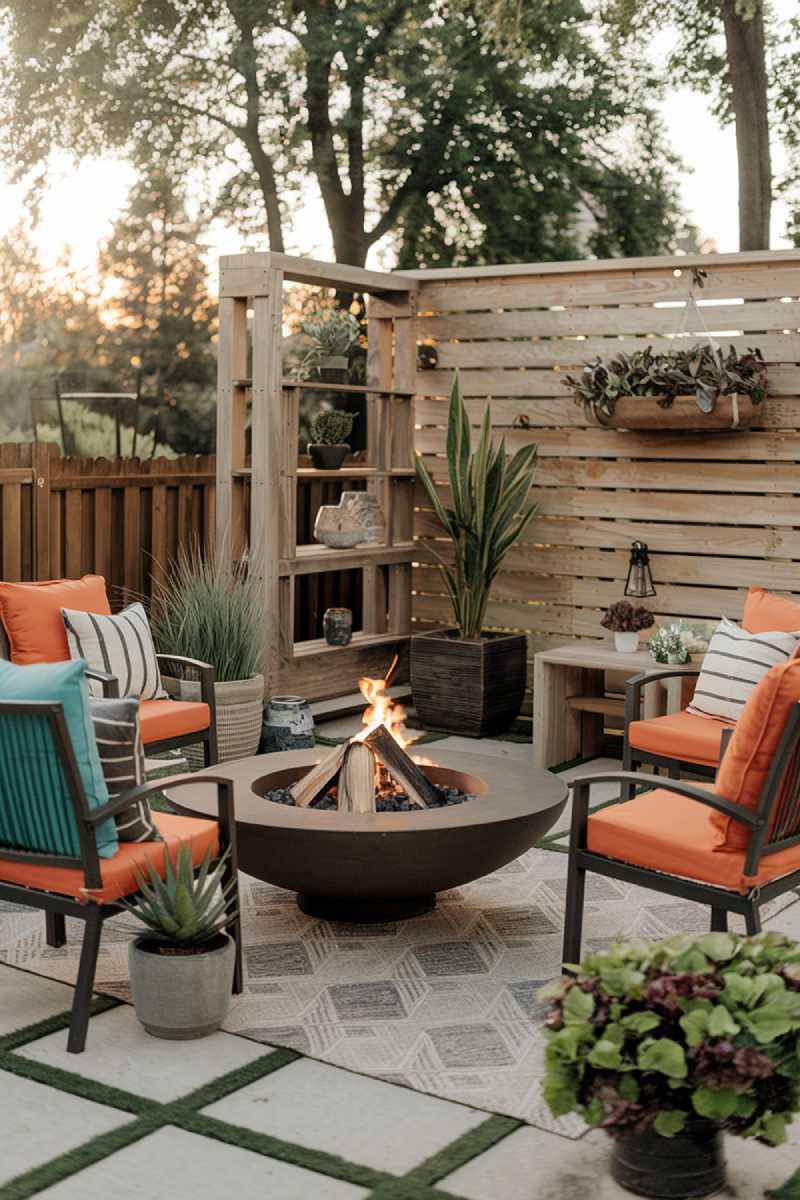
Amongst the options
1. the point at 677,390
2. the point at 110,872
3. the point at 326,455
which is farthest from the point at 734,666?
the point at 326,455

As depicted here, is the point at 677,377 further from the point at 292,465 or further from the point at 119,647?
the point at 119,647

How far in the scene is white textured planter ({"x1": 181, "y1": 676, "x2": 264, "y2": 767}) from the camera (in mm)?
6168

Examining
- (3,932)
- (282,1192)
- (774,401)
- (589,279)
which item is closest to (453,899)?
(3,932)

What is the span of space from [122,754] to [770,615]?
275 cm

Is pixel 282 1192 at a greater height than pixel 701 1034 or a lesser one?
lesser

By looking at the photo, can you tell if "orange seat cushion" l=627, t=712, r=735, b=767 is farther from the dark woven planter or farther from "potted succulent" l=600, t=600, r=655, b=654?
the dark woven planter

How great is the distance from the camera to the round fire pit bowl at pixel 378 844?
3.81 m

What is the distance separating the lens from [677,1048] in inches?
97.7

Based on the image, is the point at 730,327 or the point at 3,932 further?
the point at 730,327

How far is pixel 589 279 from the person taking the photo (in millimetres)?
7105

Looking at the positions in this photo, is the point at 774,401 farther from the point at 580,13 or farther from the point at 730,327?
the point at 580,13

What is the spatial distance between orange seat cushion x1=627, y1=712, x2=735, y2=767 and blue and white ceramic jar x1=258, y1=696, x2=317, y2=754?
5.83 feet

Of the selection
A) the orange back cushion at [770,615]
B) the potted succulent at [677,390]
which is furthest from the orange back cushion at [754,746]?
the potted succulent at [677,390]

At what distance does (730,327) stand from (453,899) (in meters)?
3.37
